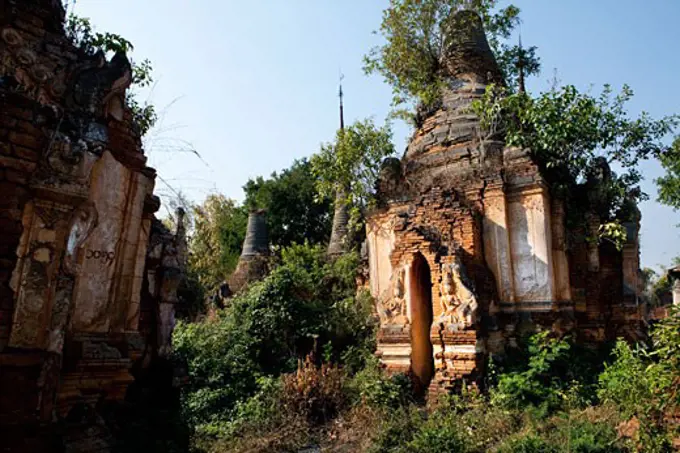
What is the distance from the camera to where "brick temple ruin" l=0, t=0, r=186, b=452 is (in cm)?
337

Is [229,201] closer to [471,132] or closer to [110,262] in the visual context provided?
[471,132]

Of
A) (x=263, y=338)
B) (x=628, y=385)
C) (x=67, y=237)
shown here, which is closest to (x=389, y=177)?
(x=263, y=338)

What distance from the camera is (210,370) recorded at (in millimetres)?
10250

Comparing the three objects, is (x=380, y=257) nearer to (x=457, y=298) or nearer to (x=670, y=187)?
(x=457, y=298)

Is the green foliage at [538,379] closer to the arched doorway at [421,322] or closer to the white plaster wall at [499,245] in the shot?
the white plaster wall at [499,245]

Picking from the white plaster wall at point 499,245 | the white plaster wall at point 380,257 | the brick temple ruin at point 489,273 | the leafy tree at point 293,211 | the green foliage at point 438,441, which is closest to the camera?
the green foliage at point 438,441

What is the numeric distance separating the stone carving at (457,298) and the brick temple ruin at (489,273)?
17mm

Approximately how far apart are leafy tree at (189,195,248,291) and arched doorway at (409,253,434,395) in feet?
41.0

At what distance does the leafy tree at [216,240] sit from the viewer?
72.8 feet

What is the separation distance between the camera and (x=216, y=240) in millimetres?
24891

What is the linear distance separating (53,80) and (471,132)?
27.0 feet

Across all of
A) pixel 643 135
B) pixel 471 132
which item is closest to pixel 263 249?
pixel 471 132

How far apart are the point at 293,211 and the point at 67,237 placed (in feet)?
76.1

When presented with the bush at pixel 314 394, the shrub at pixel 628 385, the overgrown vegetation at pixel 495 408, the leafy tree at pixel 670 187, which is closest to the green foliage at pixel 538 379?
the overgrown vegetation at pixel 495 408
